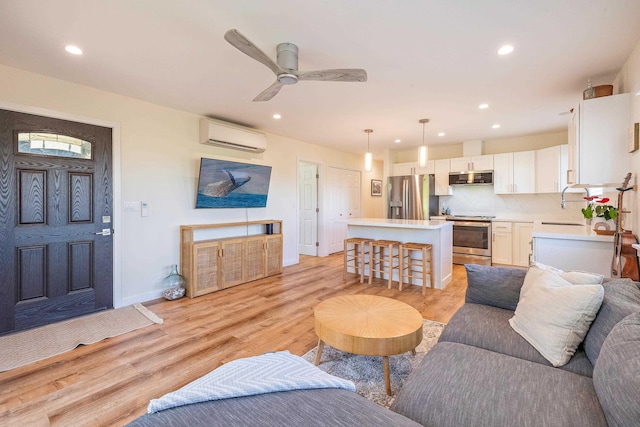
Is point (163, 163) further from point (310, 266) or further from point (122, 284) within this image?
point (310, 266)

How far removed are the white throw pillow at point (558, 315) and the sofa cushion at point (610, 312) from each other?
32mm

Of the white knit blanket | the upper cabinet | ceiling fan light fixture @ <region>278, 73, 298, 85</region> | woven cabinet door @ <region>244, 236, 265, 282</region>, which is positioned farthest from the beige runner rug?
the upper cabinet

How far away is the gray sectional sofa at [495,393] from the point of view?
89 cm

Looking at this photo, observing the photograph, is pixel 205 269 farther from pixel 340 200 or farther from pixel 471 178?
pixel 471 178

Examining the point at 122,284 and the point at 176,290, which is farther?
the point at 176,290

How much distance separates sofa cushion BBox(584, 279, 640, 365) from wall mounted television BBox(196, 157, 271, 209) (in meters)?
4.05

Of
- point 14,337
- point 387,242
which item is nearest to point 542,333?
point 387,242

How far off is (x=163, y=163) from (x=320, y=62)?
8.07ft

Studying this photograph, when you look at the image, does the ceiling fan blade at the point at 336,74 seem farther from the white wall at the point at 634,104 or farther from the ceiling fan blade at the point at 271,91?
the white wall at the point at 634,104

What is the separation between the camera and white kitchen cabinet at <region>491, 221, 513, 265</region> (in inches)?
209

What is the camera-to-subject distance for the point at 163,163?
381 centimetres

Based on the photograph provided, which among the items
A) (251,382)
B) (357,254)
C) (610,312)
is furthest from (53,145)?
(610,312)

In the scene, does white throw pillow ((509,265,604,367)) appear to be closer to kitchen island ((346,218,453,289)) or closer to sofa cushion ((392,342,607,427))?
sofa cushion ((392,342,607,427))

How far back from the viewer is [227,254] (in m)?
4.15
